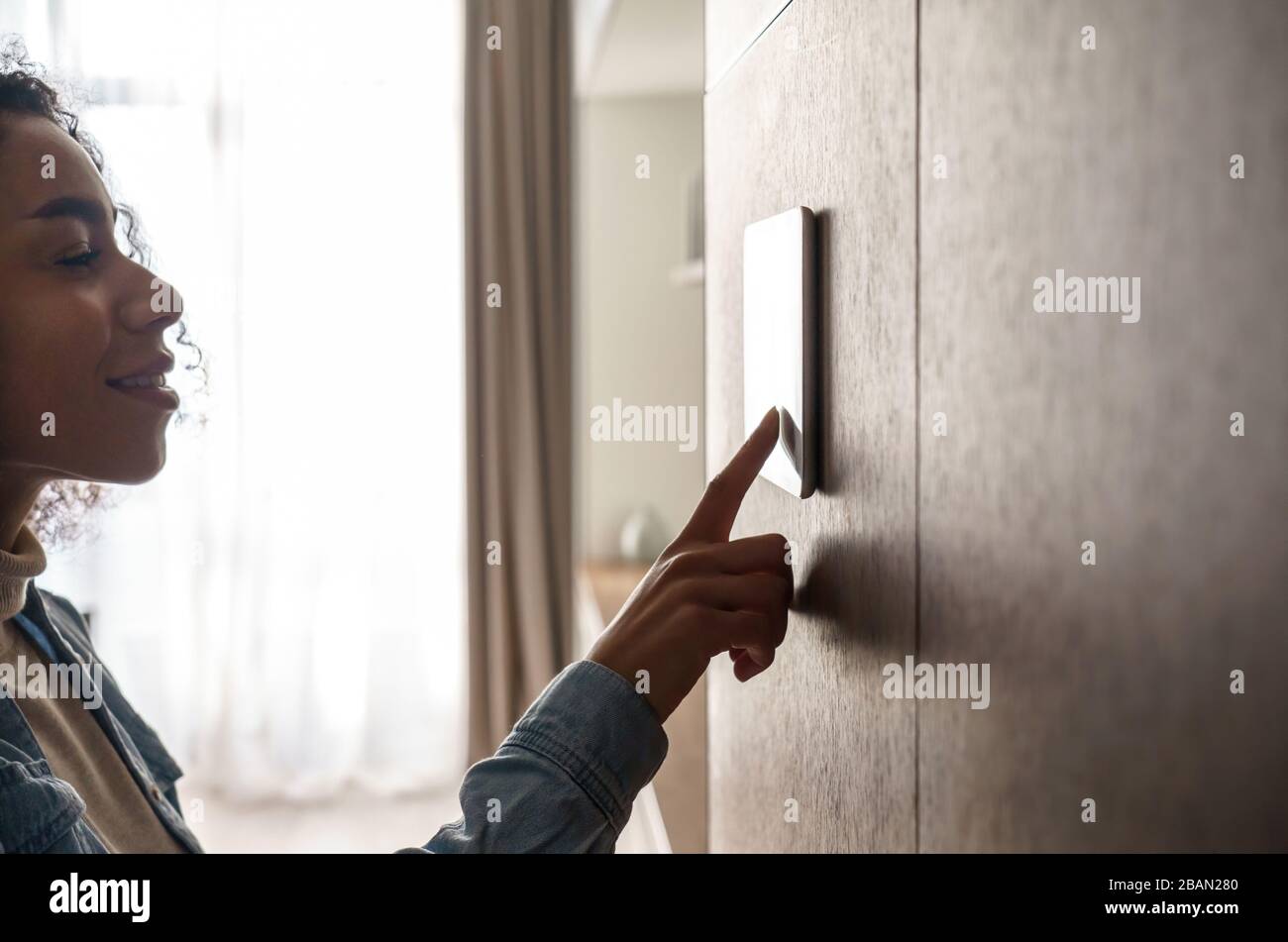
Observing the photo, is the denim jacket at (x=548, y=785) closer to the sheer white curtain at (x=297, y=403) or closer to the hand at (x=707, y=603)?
the hand at (x=707, y=603)

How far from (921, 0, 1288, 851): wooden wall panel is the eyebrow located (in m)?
0.60

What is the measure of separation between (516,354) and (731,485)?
7.07 feet

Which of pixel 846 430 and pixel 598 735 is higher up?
pixel 846 430

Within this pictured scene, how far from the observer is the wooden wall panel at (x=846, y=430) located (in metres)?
0.43

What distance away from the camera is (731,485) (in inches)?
23.0

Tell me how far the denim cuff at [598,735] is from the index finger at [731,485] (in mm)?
105

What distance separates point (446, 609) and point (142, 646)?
0.79 metres

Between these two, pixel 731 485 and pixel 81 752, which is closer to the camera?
pixel 731 485

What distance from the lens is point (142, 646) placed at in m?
2.64

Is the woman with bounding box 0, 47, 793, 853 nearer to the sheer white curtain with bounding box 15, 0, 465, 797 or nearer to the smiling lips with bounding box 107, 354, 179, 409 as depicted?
the smiling lips with bounding box 107, 354, 179, 409

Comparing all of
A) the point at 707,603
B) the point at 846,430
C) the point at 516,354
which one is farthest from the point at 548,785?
the point at 516,354

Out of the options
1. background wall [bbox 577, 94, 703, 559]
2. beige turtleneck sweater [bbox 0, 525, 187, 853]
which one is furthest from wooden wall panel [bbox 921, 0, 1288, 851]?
background wall [bbox 577, 94, 703, 559]

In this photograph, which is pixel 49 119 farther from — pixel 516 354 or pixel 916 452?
pixel 516 354

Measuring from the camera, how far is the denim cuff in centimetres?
52
